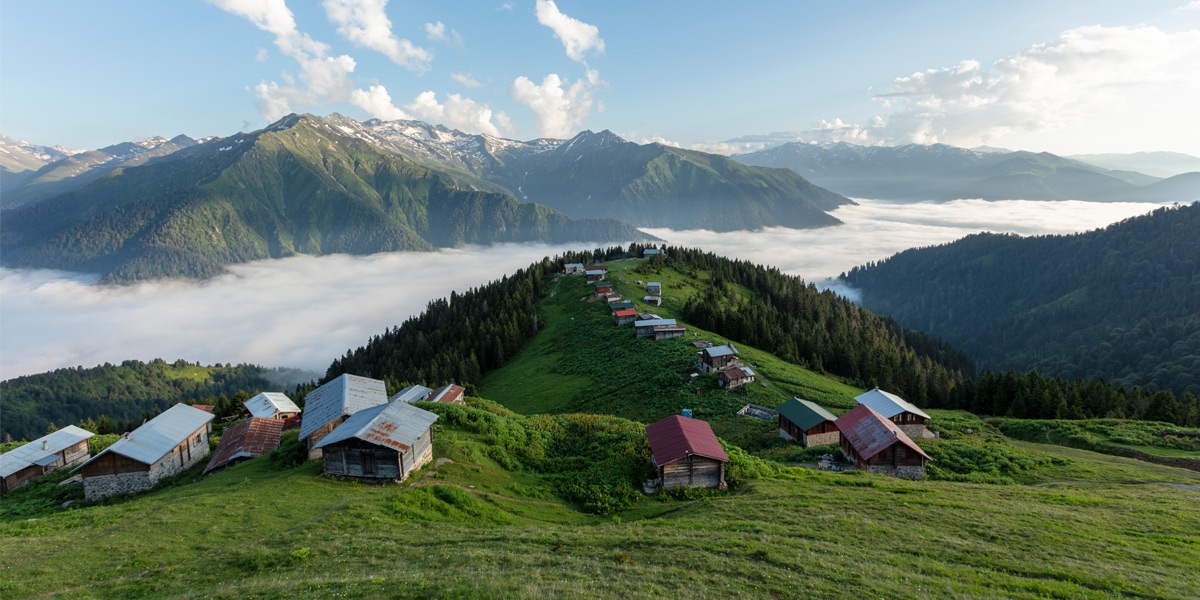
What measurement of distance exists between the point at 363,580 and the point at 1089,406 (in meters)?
101

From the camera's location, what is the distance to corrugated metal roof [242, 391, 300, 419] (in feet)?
193

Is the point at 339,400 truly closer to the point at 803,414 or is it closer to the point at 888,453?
the point at 803,414

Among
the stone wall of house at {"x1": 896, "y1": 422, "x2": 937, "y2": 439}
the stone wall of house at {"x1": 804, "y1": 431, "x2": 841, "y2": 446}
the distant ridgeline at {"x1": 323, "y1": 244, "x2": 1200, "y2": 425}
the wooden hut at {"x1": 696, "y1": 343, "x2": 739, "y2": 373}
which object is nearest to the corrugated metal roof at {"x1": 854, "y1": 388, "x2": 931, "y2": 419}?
the stone wall of house at {"x1": 896, "y1": 422, "x2": 937, "y2": 439}

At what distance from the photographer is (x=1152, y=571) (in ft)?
63.4

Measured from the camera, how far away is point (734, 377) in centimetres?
6956

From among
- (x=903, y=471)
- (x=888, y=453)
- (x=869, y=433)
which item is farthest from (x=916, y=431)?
(x=888, y=453)

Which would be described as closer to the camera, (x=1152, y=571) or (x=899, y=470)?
(x=1152, y=571)

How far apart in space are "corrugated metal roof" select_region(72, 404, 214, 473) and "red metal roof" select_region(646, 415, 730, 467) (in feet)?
133

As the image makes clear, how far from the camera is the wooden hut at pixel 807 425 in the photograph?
50531mm

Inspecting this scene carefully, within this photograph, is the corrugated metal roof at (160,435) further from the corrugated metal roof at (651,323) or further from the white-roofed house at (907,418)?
the white-roofed house at (907,418)

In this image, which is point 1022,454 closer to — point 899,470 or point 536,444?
point 899,470

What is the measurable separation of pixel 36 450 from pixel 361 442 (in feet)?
145

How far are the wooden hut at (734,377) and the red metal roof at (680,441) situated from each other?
3127cm

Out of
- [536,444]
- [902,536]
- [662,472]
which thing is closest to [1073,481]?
[902,536]
